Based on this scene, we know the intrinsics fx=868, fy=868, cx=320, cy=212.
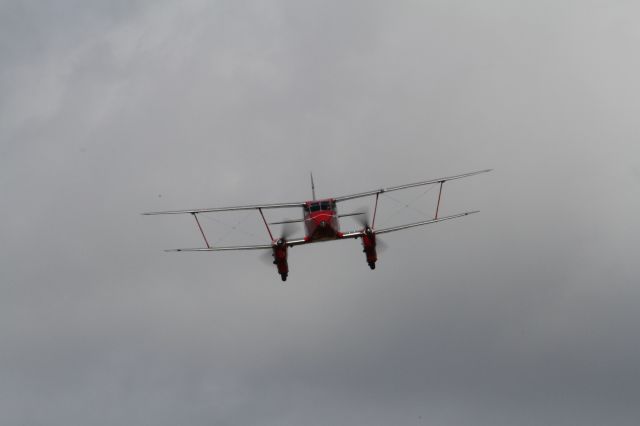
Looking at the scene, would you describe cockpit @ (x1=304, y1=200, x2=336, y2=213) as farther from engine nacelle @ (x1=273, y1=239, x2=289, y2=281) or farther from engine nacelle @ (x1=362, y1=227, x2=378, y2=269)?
engine nacelle @ (x1=273, y1=239, x2=289, y2=281)

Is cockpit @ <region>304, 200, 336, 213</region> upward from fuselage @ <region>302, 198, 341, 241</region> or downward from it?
upward

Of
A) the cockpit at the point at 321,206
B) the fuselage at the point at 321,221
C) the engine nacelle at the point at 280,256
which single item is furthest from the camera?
the cockpit at the point at 321,206

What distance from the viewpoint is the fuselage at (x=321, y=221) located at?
76250 mm

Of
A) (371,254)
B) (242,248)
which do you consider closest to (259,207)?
(242,248)

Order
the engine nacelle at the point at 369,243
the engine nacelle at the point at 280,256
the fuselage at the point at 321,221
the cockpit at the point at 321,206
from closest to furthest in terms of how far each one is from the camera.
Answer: the fuselage at the point at 321,221 → the engine nacelle at the point at 369,243 → the engine nacelle at the point at 280,256 → the cockpit at the point at 321,206

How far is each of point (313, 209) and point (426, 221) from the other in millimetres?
10182

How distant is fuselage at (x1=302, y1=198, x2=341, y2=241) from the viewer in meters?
76.2

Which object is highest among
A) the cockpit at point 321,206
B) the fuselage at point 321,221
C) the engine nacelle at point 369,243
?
the cockpit at point 321,206

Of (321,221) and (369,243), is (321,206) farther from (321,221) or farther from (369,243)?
(369,243)

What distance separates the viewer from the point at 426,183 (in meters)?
78.6

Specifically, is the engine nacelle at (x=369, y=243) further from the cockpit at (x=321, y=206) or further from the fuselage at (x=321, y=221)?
the cockpit at (x=321, y=206)

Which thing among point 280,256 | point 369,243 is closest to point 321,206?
point 369,243

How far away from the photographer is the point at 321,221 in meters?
76.3

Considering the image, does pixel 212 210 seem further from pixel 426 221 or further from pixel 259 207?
pixel 426 221
